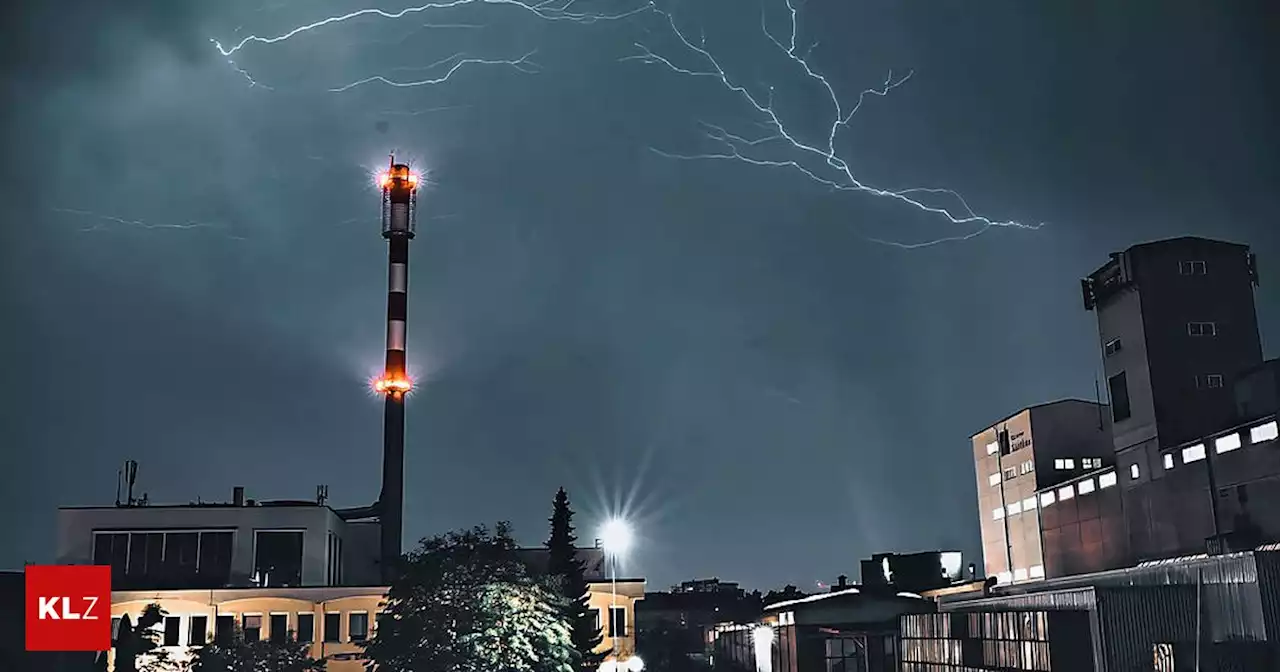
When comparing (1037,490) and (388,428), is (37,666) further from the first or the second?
(1037,490)

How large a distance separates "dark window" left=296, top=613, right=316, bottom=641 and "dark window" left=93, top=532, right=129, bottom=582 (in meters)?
9.71

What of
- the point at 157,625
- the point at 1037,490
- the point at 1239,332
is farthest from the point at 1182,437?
the point at 157,625

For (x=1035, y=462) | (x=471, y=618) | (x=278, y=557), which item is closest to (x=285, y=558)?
(x=278, y=557)

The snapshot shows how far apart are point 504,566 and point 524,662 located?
102 inches

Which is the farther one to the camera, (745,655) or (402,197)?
(402,197)

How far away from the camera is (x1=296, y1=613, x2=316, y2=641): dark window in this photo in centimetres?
4443

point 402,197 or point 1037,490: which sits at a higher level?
point 402,197

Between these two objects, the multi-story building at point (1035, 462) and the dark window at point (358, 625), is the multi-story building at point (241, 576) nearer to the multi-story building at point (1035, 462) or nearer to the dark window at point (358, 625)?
the dark window at point (358, 625)

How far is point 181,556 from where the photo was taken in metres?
49.4

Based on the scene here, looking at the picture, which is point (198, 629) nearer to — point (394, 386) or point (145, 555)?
point (145, 555)

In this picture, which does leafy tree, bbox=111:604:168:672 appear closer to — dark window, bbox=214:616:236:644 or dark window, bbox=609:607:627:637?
dark window, bbox=214:616:236:644

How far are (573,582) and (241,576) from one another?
15443 millimetres

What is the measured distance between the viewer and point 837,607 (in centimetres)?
4653

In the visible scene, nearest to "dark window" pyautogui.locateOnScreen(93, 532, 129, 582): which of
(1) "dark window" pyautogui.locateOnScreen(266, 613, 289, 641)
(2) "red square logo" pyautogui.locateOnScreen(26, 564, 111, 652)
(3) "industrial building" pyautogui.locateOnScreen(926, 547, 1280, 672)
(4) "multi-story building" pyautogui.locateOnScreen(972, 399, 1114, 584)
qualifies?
(1) "dark window" pyautogui.locateOnScreen(266, 613, 289, 641)
